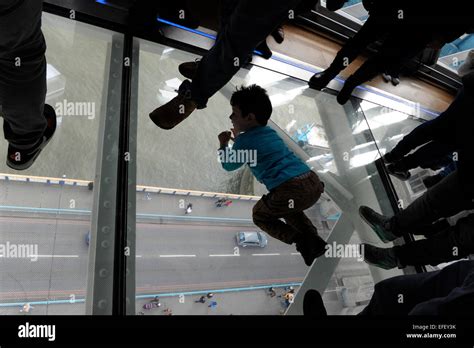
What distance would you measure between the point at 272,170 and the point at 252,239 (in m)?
0.60

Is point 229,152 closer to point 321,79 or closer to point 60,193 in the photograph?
point 60,193

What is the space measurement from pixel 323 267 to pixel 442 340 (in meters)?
1.38

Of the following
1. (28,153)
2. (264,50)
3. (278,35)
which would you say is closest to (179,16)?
(264,50)

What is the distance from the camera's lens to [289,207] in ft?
5.61

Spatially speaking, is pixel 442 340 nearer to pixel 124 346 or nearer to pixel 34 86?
pixel 124 346

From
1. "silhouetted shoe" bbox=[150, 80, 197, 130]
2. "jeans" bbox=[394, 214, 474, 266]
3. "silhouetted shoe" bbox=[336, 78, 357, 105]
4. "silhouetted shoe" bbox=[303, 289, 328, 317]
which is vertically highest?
"silhouetted shoe" bbox=[336, 78, 357, 105]

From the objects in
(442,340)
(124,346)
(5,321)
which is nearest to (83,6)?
(5,321)

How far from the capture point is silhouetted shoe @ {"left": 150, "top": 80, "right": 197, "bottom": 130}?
1.65 metres

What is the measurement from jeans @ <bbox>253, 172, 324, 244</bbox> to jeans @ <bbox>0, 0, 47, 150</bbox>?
1095 millimetres

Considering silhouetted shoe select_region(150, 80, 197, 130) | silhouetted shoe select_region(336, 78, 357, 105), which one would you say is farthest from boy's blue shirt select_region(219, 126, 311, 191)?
silhouetted shoe select_region(336, 78, 357, 105)

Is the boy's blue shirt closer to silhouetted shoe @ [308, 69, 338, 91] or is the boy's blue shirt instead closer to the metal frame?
the metal frame

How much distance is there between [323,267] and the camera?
2145 mm

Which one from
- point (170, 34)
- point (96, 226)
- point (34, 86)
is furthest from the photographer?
point (170, 34)

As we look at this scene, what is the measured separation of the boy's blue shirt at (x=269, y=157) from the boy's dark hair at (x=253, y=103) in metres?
0.08
